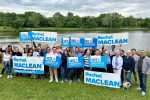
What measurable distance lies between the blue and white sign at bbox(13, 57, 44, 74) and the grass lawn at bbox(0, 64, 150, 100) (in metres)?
0.67

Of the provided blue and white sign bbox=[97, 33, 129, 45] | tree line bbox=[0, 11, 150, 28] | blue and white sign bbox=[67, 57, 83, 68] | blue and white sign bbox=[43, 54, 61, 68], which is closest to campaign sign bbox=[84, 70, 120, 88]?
blue and white sign bbox=[67, 57, 83, 68]

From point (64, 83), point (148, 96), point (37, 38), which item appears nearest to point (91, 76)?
point (64, 83)

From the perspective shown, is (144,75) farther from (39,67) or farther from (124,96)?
(39,67)

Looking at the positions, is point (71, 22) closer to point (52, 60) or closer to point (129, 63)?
point (52, 60)

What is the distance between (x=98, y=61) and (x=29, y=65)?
4.20m

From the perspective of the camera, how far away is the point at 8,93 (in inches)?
234

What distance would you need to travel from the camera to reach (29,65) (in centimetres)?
740

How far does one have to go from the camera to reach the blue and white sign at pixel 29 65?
7.32m

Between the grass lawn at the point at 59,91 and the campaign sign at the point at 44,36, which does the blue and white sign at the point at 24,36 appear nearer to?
the campaign sign at the point at 44,36

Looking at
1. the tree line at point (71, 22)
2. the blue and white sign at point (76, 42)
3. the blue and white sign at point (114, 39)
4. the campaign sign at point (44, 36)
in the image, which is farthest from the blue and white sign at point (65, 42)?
the tree line at point (71, 22)

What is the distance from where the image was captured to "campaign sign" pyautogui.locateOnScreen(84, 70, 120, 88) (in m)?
6.28

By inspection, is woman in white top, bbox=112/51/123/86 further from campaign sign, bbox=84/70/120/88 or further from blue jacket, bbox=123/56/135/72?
campaign sign, bbox=84/70/120/88

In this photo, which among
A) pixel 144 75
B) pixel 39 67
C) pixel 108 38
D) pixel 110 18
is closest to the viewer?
pixel 144 75

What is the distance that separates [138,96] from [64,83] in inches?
154
